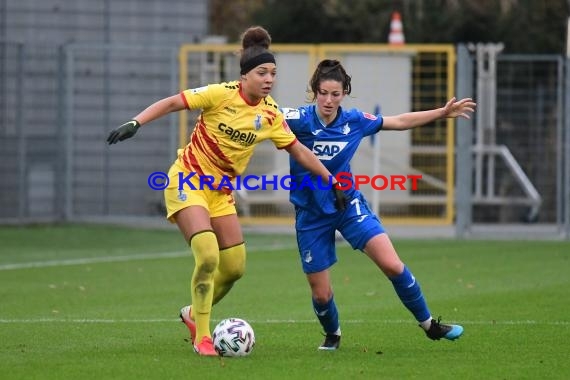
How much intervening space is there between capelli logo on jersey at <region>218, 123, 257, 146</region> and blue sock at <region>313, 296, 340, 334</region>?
1203 mm

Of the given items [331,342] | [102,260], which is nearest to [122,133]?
[331,342]

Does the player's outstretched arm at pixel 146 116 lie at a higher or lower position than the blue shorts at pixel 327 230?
higher

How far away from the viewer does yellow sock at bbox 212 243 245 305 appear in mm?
9336

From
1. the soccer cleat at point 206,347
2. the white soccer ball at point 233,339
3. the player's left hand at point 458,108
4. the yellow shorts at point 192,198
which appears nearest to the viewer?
the white soccer ball at point 233,339

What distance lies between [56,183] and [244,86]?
1364 centimetres

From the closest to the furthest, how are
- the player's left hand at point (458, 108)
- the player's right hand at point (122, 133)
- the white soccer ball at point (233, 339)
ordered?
1. the player's right hand at point (122, 133)
2. the white soccer ball at point (233, 339)
3. the player's left hand at point (458, 108)

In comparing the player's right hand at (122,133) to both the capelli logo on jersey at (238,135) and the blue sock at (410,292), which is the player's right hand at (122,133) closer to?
the capelli logo on jersey at (238,135)

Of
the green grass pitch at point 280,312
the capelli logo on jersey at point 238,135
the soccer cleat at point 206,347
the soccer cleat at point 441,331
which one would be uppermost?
the capelli logo on jersey at point 238,135

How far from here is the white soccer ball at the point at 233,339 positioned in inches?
349

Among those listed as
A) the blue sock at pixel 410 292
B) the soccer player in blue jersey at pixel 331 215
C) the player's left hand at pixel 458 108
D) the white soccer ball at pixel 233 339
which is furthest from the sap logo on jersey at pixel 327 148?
the white soccer ball at pixel 233 339

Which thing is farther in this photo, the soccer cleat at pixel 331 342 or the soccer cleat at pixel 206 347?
the soccer cleat at pixel 331 342

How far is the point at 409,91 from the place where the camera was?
Result: 22031 mm

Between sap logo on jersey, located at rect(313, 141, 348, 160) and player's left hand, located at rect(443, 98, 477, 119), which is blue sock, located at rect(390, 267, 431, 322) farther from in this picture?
player's left hand, located at rect(443, 98, 477, 119)

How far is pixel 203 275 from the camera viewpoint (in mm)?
8984
